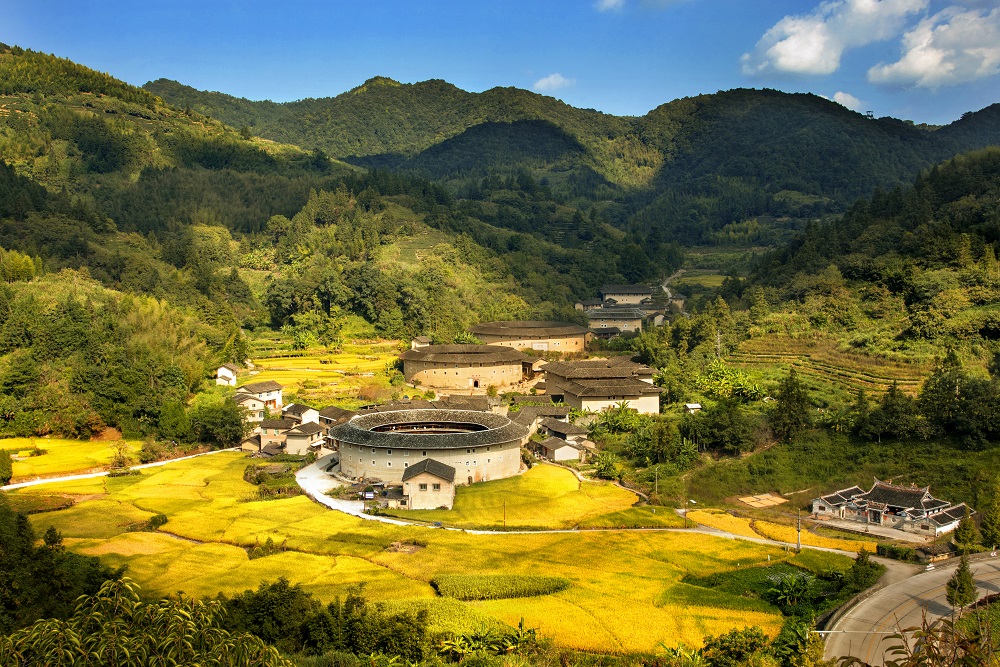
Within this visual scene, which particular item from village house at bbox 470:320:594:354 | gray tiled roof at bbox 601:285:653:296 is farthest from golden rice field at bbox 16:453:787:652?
gray tiled roof at bbox 601:285:653:296

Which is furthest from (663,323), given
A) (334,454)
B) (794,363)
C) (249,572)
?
(249,572)

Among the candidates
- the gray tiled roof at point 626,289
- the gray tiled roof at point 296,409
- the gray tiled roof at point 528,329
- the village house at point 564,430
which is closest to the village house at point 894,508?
the village house at point 564,430

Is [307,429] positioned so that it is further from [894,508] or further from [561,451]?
[894,508]

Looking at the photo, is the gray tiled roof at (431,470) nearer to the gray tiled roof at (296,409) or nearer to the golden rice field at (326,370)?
the gray tiled roof at (296,409)

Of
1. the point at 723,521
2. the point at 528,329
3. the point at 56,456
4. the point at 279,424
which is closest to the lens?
the point at 723,521

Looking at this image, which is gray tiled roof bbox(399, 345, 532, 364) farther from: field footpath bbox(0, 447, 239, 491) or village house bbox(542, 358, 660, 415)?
field footpath bbox(0, 447, 239, 491)

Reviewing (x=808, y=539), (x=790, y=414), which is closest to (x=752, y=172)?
(x=790, y=414)
